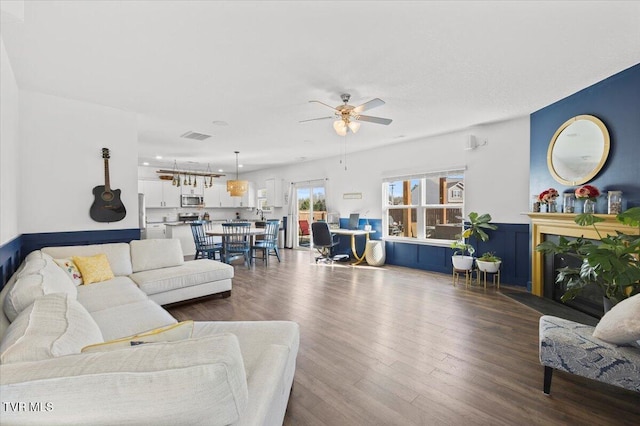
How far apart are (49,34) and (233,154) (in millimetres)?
4692

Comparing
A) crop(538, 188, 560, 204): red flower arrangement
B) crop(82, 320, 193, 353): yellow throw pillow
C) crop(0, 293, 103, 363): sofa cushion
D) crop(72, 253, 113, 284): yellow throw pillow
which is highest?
crop(538, 188, 560, 204): red flower arrangement

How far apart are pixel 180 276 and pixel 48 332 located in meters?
2.45

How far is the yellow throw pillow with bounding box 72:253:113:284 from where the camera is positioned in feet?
9.95

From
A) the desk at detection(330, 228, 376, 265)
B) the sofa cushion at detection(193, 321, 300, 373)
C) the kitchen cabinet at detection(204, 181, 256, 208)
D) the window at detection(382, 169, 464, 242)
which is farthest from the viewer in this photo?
the kitchen cabinet at detection(204, 181, 256, 208)

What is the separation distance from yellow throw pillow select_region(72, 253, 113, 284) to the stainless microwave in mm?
5680

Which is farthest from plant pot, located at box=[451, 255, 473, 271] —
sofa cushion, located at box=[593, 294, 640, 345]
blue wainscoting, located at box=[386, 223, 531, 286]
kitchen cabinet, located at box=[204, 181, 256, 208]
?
kitchen cabinet, located at box=[204, 181, 256, 208]

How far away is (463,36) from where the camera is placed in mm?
2230

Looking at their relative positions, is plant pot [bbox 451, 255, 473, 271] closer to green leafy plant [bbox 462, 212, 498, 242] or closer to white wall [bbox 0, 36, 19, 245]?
green leafy plant [bbox 462, 212, 498, 242]

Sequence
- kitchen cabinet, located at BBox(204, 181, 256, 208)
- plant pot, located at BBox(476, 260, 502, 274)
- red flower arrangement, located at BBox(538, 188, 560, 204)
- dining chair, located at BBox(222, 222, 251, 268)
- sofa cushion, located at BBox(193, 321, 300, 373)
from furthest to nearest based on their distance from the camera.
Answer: kitchen cabinet, located at BBox(204, 181, 256, 208) → dining chair, located at BBox(222, 222, 251, 268) → plant pot, located at BBox(476, 260, 502, 274) → red flower arrangement, located at BBox(538, 188, 560, 204) → sofa cushion, located at BBox(193, 321, 300, 373)

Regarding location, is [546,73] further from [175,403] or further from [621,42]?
[175,403]

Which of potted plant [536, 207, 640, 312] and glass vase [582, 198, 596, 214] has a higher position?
glass vase [582, 198, 596, 214]

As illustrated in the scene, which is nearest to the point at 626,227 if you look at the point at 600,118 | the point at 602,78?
the point at 600,118

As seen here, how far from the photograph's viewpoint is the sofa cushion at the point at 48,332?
98cm

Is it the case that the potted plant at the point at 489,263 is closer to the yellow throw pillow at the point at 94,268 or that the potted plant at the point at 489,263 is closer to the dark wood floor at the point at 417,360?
the dark wood floor at the point at 417,360
